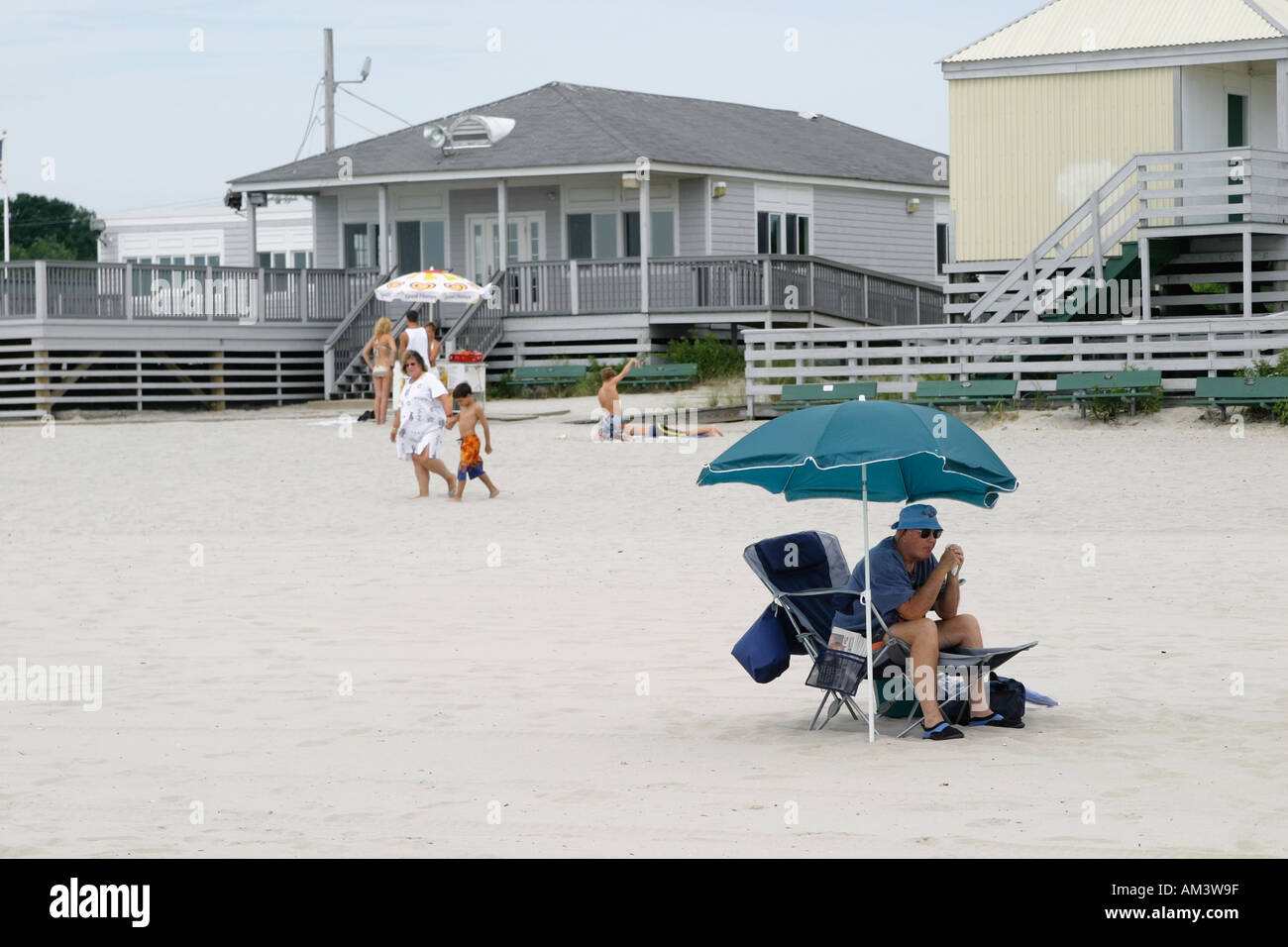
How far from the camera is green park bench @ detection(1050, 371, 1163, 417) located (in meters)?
24.9

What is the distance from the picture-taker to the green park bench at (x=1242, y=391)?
23.7 m

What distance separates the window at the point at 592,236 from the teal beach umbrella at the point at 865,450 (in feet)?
94.1

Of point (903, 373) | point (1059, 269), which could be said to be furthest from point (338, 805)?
point (1059, 269)

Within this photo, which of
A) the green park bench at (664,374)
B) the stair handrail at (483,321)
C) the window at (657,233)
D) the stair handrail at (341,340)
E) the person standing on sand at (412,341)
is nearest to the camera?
the person standing on sand at (412,341)

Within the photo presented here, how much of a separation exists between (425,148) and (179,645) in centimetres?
2810

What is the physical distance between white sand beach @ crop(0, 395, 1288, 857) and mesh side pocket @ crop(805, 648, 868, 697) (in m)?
0.25

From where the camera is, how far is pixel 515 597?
516 inches

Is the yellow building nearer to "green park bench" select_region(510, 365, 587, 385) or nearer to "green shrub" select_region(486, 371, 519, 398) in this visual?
"green park bench" select_region(510, 365, 587, 385)

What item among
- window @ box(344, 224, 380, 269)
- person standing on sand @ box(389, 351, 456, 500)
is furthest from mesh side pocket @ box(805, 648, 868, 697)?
window @ box(344, 224, 380, 269)

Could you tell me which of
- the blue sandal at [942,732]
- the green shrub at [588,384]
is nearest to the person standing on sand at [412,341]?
the green shrub at [588,384]

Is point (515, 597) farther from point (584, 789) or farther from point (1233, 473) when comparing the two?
point (1233, 473)

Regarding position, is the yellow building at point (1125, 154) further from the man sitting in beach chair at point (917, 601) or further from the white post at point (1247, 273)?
the man sitting in beach chair at point (917, 601)

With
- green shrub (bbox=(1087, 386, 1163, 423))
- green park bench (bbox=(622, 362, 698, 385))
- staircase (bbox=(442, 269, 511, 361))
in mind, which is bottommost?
green shrub (bbox=(1087, 386, 1163, 423))

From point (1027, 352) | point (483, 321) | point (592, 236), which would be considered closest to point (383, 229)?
point (483, 321)
